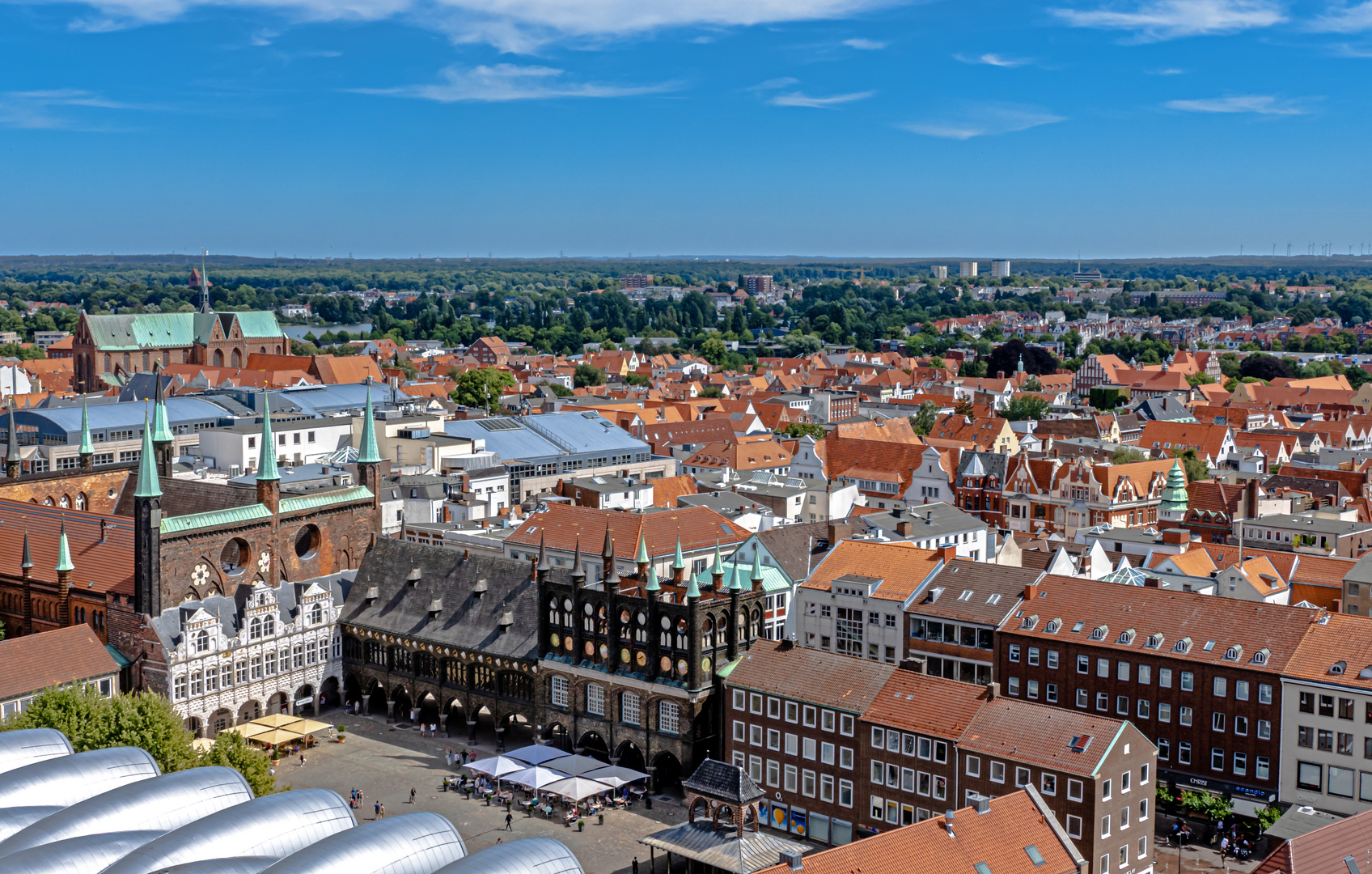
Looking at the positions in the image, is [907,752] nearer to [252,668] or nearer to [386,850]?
[386,850]

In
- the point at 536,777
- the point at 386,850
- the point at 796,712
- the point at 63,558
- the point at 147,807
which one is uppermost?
the point at 63,558

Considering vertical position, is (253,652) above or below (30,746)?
below

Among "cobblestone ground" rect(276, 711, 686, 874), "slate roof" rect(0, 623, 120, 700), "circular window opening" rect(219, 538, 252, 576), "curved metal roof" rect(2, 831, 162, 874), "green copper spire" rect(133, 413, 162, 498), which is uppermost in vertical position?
"green copper spire" rect(133, 413, 162, 498)

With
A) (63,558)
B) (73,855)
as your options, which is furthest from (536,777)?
(63,558)

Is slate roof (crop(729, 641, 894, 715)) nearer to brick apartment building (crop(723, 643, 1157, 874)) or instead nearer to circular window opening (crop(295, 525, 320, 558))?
brick apartment building (crop(723, 643, 1157, 874))

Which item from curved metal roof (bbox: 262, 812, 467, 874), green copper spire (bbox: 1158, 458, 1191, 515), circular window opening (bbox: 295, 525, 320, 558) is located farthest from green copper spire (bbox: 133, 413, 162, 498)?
green copper spire (bbox: 1158, 458, 1191, 515)

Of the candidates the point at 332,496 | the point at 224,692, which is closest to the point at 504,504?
the point at 332,496

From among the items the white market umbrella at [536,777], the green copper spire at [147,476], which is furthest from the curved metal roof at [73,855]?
the green copper spire at [147,476]

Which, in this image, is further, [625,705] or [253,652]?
[253,652]
